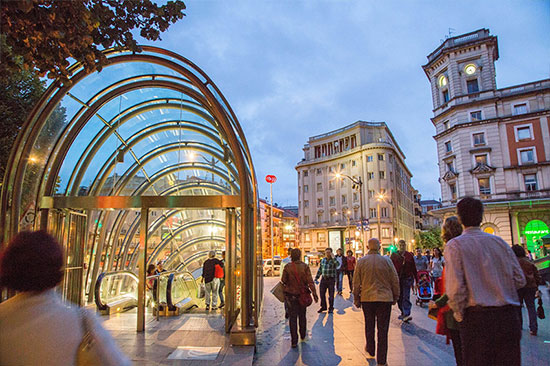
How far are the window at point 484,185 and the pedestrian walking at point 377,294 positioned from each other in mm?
36975

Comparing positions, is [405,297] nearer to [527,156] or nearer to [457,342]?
[457,342]

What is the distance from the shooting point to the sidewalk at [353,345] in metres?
5.62

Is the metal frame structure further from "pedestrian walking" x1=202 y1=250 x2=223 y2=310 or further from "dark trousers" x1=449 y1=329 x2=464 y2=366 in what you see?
"dark trousers" x1=449 y1=329 x2=464 y2=366

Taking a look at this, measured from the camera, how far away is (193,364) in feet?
17.7

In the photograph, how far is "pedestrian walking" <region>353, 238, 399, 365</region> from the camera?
5269mm

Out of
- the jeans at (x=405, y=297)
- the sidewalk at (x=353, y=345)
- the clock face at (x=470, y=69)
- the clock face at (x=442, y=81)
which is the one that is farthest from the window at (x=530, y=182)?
the jeans at (x=405, y=297)

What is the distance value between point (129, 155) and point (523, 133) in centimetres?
3940

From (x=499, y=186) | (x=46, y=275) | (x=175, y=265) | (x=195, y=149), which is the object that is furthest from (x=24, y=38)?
(x=499, y=186)

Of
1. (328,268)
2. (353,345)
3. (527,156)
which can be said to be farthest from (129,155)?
(527,156)

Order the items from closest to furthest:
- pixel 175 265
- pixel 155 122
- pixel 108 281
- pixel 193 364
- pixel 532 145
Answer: pixel 193 364 → pixel 108 281 → pixel 155 122 → pixel 175 265 → pixel 532 145

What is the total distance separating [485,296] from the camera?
2672mm

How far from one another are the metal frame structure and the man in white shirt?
14.4ft

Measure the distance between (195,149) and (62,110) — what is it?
15.1ft

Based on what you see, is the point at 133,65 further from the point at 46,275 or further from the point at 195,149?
the point at 46,275
